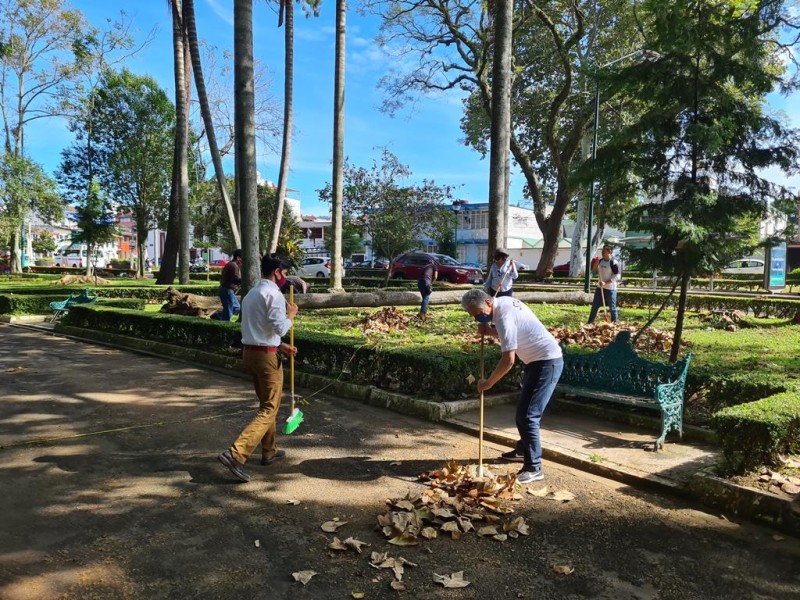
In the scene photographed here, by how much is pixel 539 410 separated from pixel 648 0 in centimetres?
548

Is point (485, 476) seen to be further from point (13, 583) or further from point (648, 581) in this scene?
point (13, 583)

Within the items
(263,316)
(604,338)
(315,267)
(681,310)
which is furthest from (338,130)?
(315,267)

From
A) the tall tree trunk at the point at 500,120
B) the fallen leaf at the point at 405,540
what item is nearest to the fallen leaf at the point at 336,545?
the fallen leaf at the point at 405,540

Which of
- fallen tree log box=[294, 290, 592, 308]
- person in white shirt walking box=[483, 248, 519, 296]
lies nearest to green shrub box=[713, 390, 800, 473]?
person in white shirt walking box=[483, 248, 519, 296]

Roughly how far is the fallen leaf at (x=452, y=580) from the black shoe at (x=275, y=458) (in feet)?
7.10

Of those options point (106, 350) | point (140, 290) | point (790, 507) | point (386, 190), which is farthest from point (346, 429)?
point (386, 190)

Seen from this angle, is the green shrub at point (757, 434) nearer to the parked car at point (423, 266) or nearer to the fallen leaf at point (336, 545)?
the fallen leaf at point (336, 545)

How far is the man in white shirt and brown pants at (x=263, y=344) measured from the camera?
14.9ft

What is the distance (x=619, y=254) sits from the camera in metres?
7.61

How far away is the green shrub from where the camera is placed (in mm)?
4066

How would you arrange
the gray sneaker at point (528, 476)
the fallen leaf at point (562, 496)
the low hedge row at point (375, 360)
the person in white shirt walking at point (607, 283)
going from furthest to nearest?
the person in white shirt walking at point (607, 283), the low hedge row at point (375, 360), the gray sneaker at point (528, 476), the fallen leaf at point (562, 496)

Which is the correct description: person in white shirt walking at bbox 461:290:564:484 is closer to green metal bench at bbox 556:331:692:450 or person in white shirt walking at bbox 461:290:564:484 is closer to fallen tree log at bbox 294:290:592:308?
green metal bench at bbox 556:331:692:450

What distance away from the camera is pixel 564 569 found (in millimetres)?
3248

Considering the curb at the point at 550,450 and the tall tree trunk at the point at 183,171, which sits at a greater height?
the tall tree trunk at the point at 183,171
